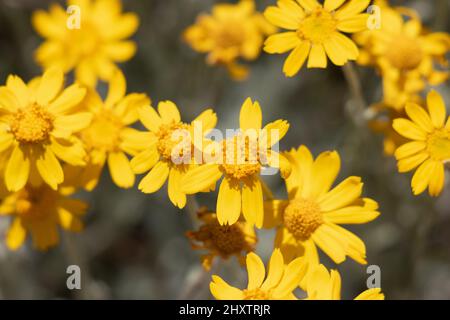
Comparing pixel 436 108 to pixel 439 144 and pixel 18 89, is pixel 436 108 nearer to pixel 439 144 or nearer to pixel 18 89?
pixel 439 144

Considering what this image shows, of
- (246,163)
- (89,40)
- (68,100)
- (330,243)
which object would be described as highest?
(89,40)

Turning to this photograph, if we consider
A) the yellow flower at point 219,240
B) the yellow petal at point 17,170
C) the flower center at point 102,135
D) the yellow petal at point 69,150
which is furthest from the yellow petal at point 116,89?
the yellow flower at point 219,240

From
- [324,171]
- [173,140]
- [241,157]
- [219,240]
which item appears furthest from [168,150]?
[324,171]

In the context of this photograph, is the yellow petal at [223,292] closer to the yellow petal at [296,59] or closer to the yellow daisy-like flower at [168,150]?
the yellow daisy-like flower at [168,150]

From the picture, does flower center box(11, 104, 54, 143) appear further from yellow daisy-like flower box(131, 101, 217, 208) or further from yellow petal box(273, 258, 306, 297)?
yellow petal box(273, 258, 306, 297)

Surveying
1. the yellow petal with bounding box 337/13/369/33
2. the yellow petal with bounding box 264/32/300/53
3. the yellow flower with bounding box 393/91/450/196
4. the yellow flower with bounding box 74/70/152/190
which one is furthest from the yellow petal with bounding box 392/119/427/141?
the yellow flower with bounding box 74/70/152/190

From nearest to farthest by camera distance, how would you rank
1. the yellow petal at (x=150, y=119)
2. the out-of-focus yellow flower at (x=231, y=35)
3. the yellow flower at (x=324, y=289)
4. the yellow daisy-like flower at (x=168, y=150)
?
the yellow flower at (x=324, y=289), the yellow daisy-like flower at (x=168, y=150), the yellow petal at (x=150, y=119), the out-of-focus yellow flower at (x=231, y=35)
